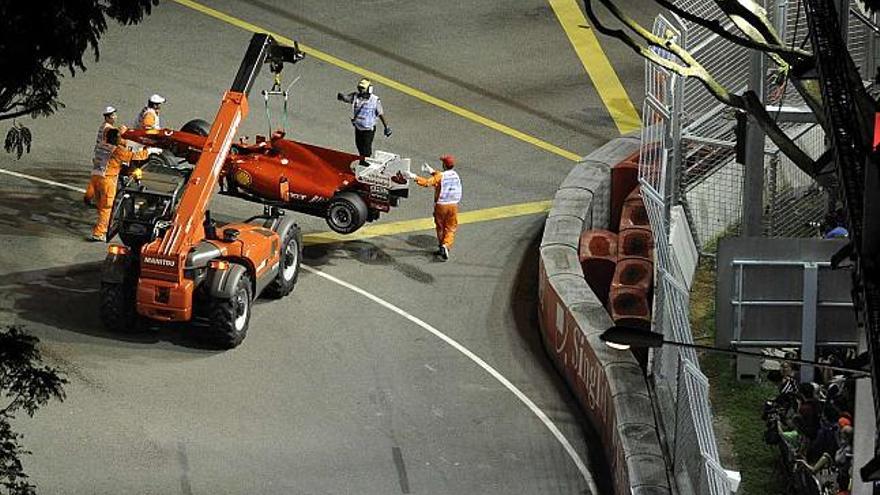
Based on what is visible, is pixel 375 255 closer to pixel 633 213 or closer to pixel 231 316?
pixel 633 213

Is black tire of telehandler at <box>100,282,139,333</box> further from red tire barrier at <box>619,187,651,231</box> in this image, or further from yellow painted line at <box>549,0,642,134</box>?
yellow painted line at <box>549,0,642,134</box>

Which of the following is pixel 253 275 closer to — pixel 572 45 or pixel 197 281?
pixel 197 281

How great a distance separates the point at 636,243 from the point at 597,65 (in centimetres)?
907

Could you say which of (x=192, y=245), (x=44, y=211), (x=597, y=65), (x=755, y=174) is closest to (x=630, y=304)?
(x=755, y=174)

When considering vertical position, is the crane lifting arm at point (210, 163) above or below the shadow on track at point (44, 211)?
above

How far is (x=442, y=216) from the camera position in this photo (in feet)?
89.9

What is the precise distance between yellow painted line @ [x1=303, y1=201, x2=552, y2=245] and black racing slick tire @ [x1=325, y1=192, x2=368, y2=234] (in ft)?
3.76

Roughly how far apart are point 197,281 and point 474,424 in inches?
153

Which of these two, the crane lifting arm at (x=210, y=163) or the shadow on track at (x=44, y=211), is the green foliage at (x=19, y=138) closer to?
the crane lifting arm at (x=210, y=163)

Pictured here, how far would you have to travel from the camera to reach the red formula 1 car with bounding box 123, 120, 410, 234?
2683 centimetres

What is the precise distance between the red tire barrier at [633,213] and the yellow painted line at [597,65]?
456 centimetres

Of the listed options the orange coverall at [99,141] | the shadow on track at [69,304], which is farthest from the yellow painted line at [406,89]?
the shadow on track at [69,304]

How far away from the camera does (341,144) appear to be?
31.3 metres

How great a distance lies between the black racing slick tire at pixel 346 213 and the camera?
26766 millimetres
